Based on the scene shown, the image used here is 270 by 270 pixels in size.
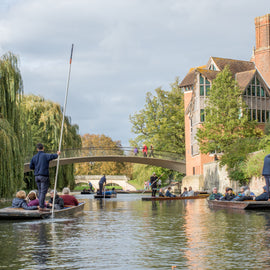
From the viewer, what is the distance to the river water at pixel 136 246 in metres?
7.04

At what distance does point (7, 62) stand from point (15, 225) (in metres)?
15.3

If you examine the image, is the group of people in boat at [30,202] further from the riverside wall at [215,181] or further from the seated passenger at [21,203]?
the riverside wall at [215,181]

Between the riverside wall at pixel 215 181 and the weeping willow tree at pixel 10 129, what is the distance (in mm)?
16023

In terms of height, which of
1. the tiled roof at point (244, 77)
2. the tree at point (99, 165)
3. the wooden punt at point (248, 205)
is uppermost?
the tiled roof at point (244, 77)

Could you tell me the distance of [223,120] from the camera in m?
41.9

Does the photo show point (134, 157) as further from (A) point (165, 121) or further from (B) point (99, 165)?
(B) point (99, 165)

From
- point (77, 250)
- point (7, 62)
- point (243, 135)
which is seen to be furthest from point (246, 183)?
point (77, 250)

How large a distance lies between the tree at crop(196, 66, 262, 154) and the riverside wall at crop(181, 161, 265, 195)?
5.46 ft

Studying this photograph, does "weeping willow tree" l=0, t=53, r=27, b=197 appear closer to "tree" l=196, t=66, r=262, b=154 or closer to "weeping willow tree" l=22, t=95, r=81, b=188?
"weeping willow tree" l=22, t=95, r=81, b=188

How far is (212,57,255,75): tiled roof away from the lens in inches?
2009

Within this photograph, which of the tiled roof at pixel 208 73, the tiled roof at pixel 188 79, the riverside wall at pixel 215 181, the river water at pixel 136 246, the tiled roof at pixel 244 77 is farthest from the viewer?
the tiled roof at pixel 188 79

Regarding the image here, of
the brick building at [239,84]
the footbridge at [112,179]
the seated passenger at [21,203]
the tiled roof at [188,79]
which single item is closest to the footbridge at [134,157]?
the brick building at [239,84]

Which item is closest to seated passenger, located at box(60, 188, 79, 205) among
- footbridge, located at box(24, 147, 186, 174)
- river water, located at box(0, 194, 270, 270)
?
river water, located at box(0, 194, 270, 270)

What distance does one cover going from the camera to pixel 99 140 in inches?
3415
